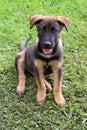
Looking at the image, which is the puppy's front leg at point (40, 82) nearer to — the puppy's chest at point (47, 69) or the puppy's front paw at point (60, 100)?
the puppy's chest at point (47, 69)

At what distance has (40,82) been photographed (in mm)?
4879

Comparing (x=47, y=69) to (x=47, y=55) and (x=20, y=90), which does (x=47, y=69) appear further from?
(x=20, y=90)

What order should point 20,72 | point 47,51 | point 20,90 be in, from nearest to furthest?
point 47,51
point 20,90
point 20,72

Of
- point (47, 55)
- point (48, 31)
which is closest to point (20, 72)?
point (47, 55)

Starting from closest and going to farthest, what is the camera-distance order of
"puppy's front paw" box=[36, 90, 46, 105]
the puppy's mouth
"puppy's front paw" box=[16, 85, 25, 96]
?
the puppy's mouth < "puppy's front paw" box=[36, 90, 46, 105] < "puppy's front paw" box=[16, 85, 25, 96]

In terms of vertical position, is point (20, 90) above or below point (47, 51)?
below

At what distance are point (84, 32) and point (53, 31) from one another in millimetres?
2457

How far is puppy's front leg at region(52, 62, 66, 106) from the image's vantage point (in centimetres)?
488

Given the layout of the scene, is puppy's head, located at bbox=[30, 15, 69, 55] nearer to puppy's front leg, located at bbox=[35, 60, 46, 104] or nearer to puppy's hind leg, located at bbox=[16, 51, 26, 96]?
puppy's front leg, located at bbox=[35, 60, 46, 104]

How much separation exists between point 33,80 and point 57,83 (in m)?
0.59

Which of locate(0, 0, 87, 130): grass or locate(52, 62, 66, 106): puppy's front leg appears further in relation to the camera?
locate(52, 62, 66, 106): puppy's front leg

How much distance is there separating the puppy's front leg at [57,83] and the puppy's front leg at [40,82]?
0.16 metres

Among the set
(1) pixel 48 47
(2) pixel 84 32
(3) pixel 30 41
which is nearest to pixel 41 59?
(1) pixel 48 47

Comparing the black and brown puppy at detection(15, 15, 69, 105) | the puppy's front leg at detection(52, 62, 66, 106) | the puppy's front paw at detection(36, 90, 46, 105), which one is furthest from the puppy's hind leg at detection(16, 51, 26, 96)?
the puppy's front leg at detection(52, 62, 66, 106)
